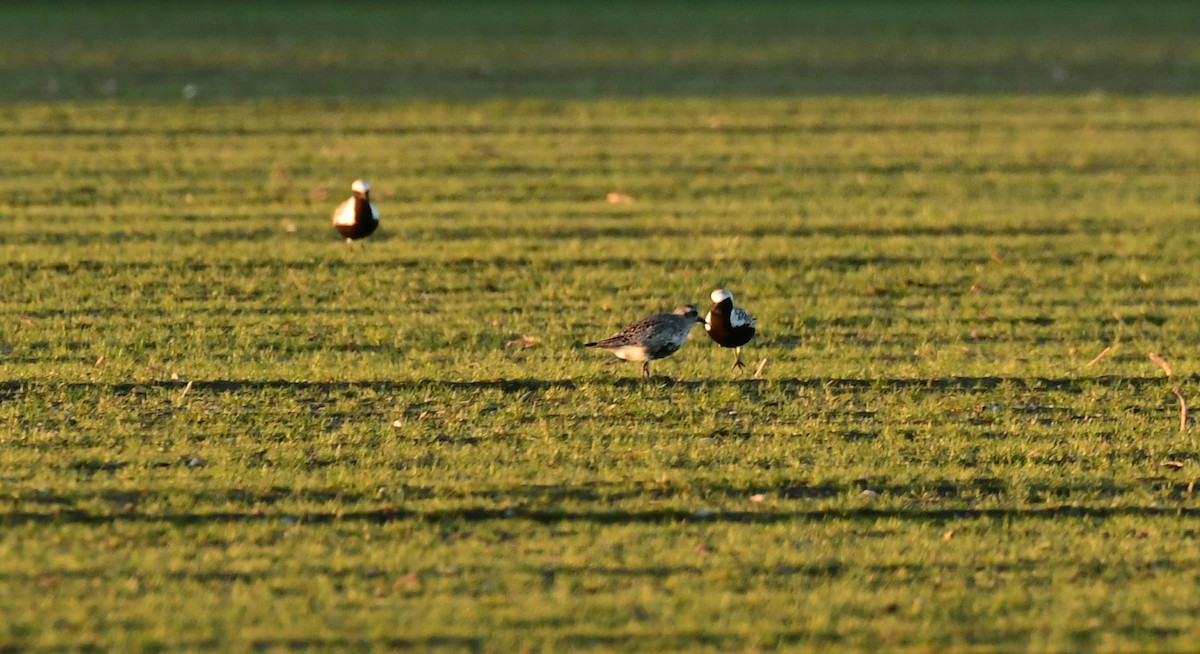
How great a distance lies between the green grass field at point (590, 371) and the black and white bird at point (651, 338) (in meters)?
0.23

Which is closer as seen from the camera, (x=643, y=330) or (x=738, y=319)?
(x=643, y=330)

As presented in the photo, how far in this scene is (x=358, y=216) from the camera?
14383 mm

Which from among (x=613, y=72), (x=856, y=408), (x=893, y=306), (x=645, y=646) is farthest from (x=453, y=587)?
(x=613, y=72)

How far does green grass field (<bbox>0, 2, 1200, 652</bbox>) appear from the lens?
7457 millimetres

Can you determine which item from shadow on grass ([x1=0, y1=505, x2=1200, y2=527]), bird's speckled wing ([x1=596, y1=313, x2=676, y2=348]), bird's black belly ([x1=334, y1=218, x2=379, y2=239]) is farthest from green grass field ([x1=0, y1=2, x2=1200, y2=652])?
bird's speckled wing ([x1=596, y1=313, x2=676, y2=348])

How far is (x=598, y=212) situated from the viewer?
16609 millimetres

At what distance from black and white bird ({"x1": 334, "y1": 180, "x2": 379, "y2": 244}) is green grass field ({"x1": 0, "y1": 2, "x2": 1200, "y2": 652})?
0.22 m

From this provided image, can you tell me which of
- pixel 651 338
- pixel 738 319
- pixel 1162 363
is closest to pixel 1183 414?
pixel 1162 363

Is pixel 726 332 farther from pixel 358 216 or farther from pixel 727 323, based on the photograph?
pixel 358 216

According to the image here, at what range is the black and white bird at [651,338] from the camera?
10.8 meters

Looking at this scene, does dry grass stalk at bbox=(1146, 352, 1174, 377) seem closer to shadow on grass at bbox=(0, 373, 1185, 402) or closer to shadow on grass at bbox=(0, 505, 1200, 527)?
shadow on grass at bbox=(0, 373, 1185, 402)

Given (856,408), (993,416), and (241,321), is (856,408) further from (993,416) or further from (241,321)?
(241,321)

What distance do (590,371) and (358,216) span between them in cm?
387

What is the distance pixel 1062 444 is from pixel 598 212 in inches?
295
